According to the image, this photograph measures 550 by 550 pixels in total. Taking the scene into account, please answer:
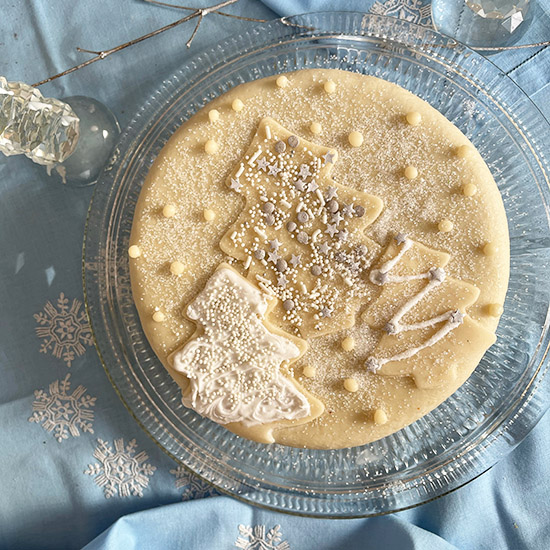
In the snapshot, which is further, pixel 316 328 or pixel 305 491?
pixel 305 491

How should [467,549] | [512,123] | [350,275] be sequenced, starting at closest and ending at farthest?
[350,275]
[512,123]
[467,549]

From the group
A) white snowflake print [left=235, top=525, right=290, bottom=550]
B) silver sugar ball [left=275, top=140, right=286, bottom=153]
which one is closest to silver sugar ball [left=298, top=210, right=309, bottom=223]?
silver sugar ball [left=275, top=140, right=286, bottom=153]

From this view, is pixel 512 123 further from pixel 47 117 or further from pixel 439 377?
pixel 47 117

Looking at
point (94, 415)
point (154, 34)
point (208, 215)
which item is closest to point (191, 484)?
point (94, 415)

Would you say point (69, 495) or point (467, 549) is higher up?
point (467, 549)

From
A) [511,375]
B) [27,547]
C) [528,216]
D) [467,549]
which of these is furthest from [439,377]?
[27,547]

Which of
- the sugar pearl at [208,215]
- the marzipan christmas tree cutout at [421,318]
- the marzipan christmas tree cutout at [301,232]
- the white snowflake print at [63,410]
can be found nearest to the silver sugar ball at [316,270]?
the marzipan christmas tree cutout at [301,232]

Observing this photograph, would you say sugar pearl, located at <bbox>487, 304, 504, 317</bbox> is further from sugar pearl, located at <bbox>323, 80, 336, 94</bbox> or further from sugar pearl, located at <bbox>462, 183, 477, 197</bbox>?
sugar pearl, located at <bbox>323, 80, 336, 94</bbox>

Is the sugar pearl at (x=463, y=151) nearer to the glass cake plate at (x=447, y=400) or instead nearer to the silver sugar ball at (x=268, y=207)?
the glass cake plate at (x=447, y=400)
